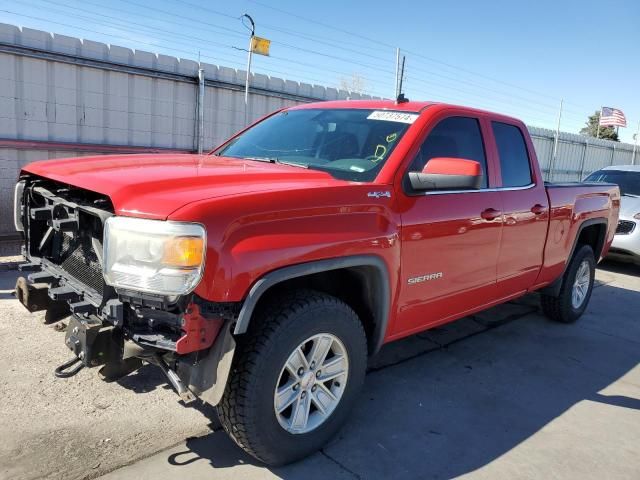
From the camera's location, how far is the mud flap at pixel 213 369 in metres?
2.40

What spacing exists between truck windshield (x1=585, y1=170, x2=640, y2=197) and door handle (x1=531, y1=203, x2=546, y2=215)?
5.75m

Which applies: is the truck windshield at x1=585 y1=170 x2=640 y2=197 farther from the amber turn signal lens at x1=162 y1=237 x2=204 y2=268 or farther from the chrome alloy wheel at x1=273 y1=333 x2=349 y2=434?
the amber turn signal lens at x1=162 y1=237 x2=204 y2=268

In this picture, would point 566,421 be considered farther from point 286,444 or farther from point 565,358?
point 286,444

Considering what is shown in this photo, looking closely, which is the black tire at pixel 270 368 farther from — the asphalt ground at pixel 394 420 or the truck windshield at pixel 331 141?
the truck windshield at pixel 331 141

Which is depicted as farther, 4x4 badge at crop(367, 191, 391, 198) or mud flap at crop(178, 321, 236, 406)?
4x4 badge at crop(367, 191, 391, 198)

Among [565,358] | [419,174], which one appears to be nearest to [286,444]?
[419,174]

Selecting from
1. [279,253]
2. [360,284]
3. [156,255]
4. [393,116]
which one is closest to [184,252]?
[156,255]

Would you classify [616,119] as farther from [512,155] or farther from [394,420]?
[394,420]

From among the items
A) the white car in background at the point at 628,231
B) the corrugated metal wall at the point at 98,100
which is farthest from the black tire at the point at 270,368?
the white car in background at the point at 628,231

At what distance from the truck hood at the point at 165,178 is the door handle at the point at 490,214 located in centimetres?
Result: 131

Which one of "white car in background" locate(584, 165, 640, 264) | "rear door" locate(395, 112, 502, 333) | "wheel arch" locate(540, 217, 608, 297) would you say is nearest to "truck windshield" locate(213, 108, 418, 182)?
"rear door" locate(395, 112, 502, 333)

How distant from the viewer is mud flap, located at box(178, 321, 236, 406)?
2.40 metres

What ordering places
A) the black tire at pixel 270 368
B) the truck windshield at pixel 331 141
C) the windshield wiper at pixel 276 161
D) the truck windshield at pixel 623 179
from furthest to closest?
the truck windshield at pixel 623 179, the windshield wiper at pixel 276 161, the truck windshield at pixel 331 141, the black tire at pixel 270 368

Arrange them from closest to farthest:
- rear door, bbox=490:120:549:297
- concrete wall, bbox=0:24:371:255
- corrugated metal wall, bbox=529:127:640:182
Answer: rear door, bbox=490:120:549:297, concrete wall, bbox=0:24:371:255, corrugated metal wall, bbox=529:127:640:182
